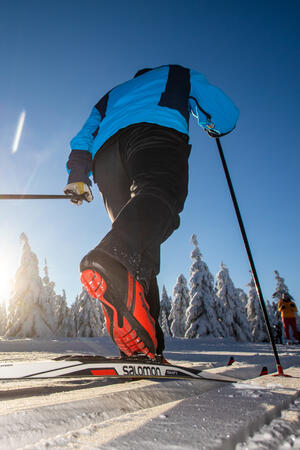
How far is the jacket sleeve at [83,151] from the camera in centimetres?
220

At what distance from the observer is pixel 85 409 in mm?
810

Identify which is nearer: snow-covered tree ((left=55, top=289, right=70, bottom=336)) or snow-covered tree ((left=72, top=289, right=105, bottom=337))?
snow-covered tree ((left=72, top=289, right=105, bottom=337))

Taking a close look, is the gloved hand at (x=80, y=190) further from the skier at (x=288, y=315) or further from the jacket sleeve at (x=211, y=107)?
the skier at (x=288, y=315)

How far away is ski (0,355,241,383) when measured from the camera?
1.13 m

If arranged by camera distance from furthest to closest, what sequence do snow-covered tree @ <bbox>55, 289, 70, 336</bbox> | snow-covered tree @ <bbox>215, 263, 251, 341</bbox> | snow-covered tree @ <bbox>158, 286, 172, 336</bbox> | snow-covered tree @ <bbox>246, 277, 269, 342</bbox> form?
1. snow-covered tree @ <bbox>158, 286, 172, 336</bbox>
2. snow-covered tree @ <bbox>55, 289, 70, 336</bbox>
3. snow-covered tree @ <bbox>246, 277, 269, 342</bbox>
4. snow-covered tree @ <bbox>215, 263, 251, 341</bbox>

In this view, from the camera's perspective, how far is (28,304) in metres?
24.7

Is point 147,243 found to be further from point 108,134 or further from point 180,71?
point 180,71

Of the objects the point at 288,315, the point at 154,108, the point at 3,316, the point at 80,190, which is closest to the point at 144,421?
the point at 154,108

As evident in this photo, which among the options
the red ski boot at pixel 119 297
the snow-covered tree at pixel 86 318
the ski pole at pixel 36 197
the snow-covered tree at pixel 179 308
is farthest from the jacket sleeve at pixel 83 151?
the snow-covered tree at pixel 179 308

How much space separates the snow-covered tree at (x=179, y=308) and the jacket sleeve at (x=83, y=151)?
35569mm

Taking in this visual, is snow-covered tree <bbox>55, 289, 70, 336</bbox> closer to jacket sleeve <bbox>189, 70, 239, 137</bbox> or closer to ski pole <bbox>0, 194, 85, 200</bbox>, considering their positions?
ski pole <bbox>0, 194, 85, 200</bbox>

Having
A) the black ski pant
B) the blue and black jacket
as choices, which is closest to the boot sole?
the black ski pant

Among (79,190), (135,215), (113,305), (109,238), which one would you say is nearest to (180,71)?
(79,190)

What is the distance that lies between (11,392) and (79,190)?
55.3 inches
